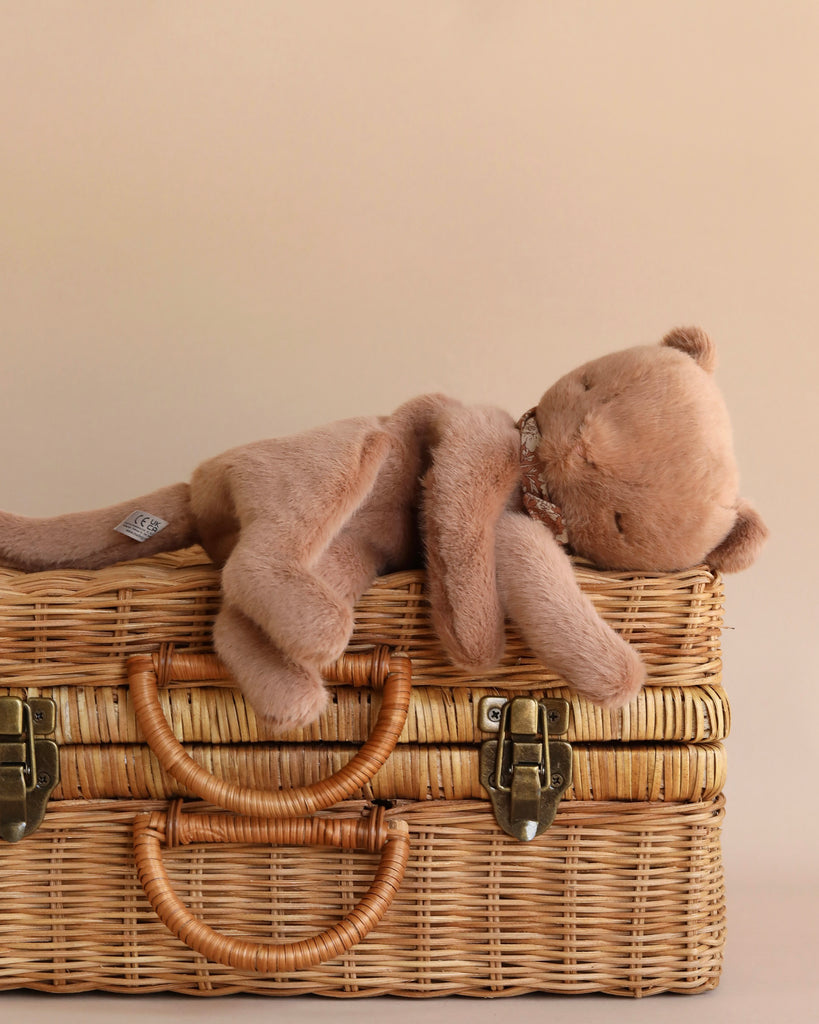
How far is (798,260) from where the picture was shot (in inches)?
70.4

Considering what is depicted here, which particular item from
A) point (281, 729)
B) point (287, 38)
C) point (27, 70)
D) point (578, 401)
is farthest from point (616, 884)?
point (27, 70)

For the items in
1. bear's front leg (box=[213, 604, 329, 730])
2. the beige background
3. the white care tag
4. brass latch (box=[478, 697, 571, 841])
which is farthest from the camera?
the beige background

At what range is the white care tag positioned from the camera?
1.17 metres

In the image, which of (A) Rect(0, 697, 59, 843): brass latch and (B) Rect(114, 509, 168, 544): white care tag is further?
(B) Rect(114, 509, 168, 544): white care tag

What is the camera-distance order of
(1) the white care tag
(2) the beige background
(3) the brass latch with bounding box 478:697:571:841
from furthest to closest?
(2) the beige background, (1) the white care tag, (3) the brass latch with bounding box 478:697:571:841

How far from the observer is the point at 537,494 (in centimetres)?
106

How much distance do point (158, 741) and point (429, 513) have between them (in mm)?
338

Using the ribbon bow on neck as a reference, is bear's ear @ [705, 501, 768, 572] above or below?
below

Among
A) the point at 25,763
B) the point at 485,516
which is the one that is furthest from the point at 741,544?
the point at 25,763

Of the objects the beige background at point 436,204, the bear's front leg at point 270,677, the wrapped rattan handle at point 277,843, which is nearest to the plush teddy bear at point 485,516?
the bear's front leg at point 270,677

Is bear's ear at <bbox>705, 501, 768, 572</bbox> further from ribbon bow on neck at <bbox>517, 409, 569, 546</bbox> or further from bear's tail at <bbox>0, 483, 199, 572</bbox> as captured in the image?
bear's tail at <bbox>0, 483, 199, 572</bbox>

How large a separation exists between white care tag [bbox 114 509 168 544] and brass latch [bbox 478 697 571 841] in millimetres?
425

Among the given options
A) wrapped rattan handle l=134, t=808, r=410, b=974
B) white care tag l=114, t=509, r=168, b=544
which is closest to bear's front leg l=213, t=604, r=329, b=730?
wrapped rattan handle l=134, t=808, r=410, b=974

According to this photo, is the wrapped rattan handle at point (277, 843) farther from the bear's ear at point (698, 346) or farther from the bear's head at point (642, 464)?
the bear's ear at point (698, 346)
